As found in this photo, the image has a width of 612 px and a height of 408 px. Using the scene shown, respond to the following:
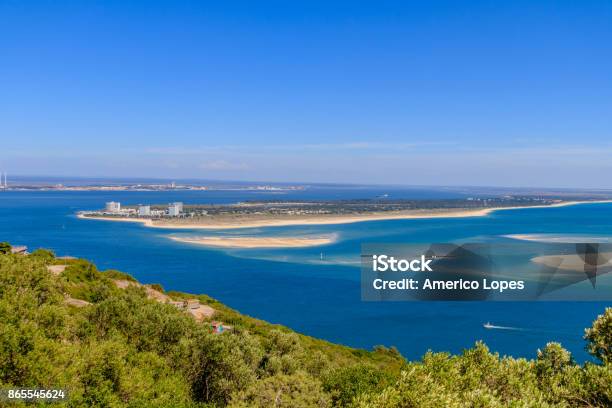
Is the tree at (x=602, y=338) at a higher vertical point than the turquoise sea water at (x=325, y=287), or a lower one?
higher

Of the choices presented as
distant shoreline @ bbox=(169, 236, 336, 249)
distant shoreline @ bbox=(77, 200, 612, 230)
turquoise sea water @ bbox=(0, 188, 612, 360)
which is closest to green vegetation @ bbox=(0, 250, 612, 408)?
turquoise sea water @ bbox=(0, 188, 612, 360)

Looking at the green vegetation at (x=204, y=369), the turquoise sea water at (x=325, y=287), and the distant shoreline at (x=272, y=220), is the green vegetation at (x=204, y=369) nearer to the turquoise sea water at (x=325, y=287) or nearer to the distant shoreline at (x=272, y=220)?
the turquoise sea water at (x=325, y=287)

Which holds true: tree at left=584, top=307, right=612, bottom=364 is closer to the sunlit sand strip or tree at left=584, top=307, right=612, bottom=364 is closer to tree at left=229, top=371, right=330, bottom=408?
tree at left=229, top=371, right=330, bottom=408

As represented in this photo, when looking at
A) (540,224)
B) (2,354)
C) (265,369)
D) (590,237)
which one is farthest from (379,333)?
(540,224)

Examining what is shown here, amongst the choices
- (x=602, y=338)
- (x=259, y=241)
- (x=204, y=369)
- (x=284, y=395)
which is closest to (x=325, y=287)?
(x=259, y=241)

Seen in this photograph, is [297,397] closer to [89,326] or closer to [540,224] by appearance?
[89,326]

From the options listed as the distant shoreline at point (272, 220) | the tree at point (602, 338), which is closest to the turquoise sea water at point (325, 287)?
the distant shoreline at point (272, 220)

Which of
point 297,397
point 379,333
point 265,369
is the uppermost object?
point 297,397

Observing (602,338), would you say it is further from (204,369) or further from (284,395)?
(204,369)
